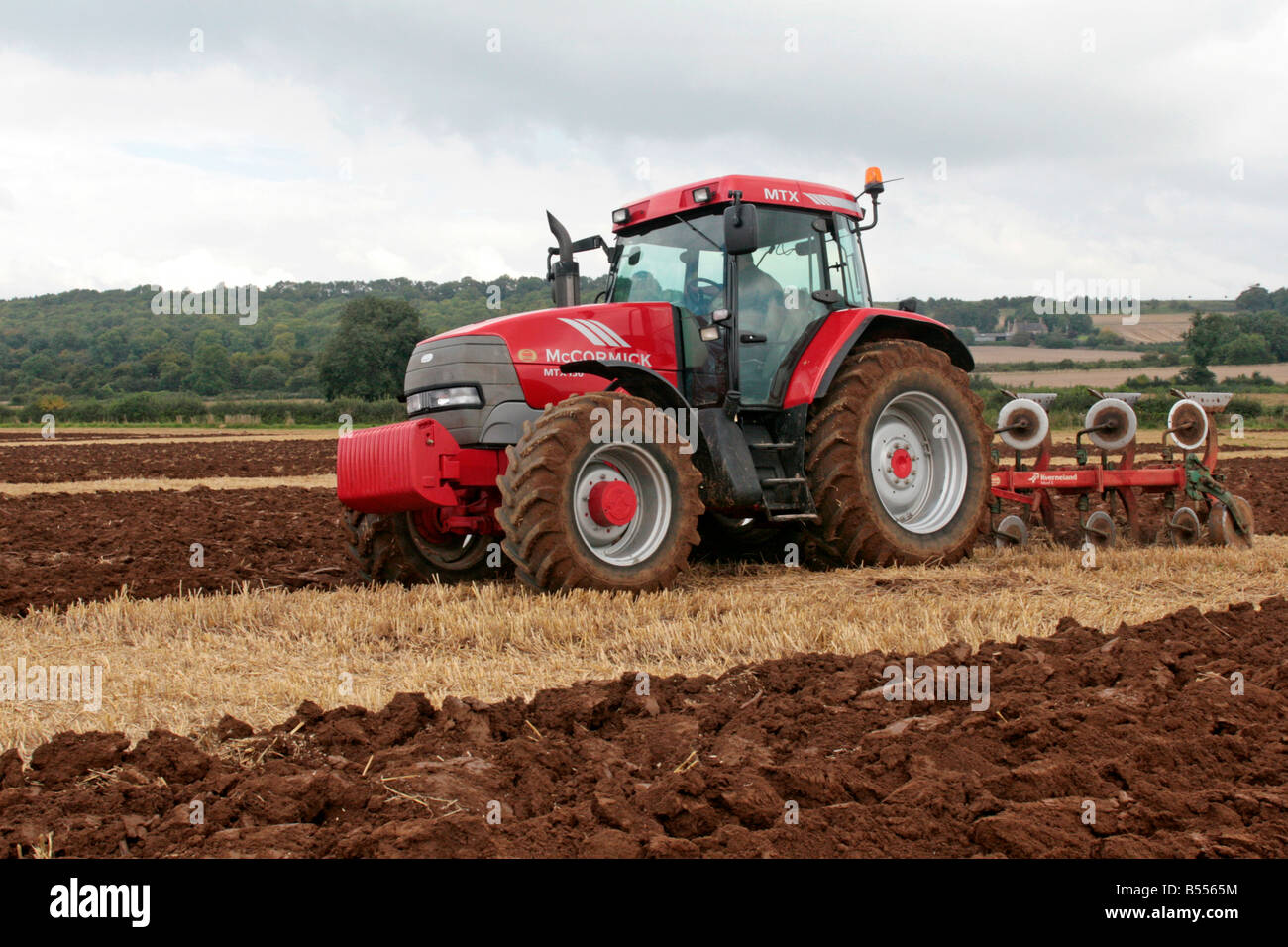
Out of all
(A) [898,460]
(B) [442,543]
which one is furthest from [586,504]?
(A) [898,460]

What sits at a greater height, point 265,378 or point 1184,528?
point 265,378

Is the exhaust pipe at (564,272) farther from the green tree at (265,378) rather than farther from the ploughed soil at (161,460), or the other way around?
the green tree at (265,378)

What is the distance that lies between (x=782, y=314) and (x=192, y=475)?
15.6 m

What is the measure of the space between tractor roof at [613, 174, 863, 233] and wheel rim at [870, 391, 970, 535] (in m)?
1.47

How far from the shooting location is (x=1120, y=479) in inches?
366

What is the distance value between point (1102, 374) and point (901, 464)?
159ft

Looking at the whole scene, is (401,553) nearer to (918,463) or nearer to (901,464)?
(901,464)

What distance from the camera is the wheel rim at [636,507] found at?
6680 millimetres

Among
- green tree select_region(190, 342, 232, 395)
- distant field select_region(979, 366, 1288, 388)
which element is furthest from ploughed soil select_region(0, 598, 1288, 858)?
green tree select_region(190, 342, 232, 395)

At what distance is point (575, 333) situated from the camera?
6965mm

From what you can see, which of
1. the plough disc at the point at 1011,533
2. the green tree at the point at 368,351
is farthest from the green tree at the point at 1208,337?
the plough disc at the point at 1011,533

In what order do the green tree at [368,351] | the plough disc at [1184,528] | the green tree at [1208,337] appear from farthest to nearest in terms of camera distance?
the green tree at [1208,337], the green tree at [368,351], the plough disc at [1184,528]

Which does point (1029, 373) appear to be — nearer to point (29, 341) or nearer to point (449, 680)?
point (449, 680)

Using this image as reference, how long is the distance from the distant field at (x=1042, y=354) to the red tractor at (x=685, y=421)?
51238 millimetres
